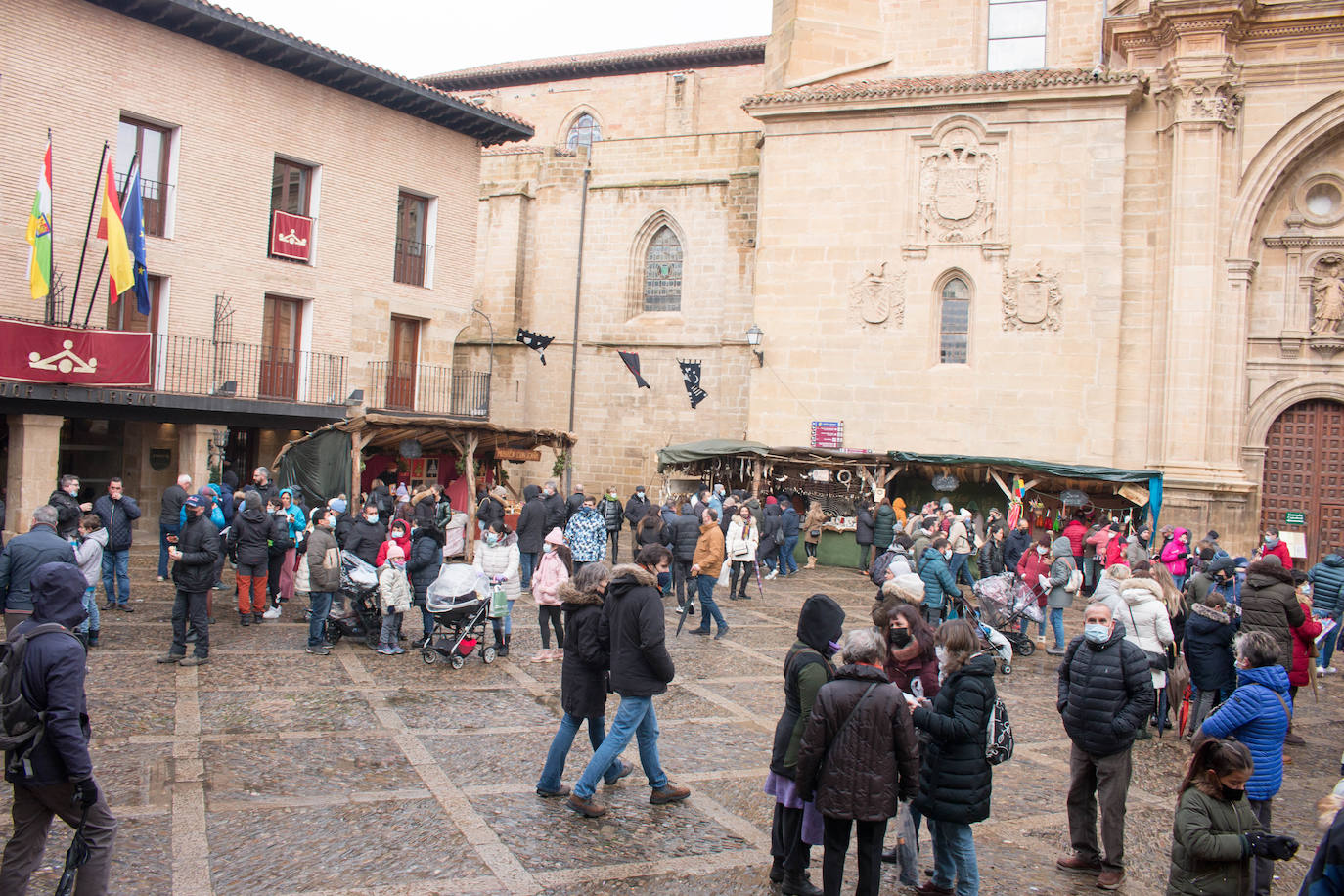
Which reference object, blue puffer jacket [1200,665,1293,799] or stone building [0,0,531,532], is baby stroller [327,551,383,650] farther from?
stone building [0,0,531,532]

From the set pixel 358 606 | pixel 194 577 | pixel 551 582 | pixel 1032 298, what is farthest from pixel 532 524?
pixel 1032 298

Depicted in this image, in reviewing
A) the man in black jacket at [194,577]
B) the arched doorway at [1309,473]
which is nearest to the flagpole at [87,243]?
the man in black jacket at [194,577]

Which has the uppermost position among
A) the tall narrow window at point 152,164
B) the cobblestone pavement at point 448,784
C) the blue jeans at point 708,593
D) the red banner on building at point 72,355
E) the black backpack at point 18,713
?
the tall narrow window at point 152,164

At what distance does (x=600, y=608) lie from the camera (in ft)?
22.0

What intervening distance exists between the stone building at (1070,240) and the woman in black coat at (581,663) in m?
16.6

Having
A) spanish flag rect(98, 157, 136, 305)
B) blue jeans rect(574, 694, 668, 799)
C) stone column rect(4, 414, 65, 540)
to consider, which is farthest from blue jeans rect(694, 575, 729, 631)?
stone column rect(4, 414, 65, 540)

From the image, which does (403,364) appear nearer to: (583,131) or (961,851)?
(583,131)

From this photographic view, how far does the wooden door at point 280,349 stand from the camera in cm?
2044

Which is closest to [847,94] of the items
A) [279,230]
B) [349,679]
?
[279,230]

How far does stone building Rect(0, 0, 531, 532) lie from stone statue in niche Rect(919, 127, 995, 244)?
10.2 metres

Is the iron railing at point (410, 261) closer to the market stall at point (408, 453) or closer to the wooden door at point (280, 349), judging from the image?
the wooden door at point (280, 349)

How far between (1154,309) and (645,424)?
42.9 ft

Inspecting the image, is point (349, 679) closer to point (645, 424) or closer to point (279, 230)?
point (279, 230)

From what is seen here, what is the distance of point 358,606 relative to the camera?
11.1 meters
